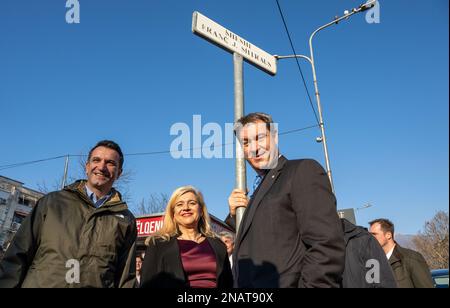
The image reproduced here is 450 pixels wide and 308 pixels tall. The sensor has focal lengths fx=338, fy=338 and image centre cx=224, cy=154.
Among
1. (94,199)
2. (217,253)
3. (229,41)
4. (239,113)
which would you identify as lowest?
(217,253)

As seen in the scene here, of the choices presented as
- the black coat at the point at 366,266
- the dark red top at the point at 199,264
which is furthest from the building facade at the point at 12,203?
the black coat at the point at 366,266

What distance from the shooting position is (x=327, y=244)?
1.86 meters

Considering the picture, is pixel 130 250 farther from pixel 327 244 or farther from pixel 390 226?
pixel 390 226

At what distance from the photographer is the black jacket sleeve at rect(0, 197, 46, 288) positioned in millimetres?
2332

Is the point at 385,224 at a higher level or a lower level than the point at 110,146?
lower

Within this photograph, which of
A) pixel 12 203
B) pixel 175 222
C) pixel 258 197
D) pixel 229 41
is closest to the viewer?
pixel 258 197

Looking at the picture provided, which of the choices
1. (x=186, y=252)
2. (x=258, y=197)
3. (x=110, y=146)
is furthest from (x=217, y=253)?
(x=110, y=146)

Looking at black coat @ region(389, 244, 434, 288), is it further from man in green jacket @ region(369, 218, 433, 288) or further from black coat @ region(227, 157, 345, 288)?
black coat @ region(227, 157, 345, 288)

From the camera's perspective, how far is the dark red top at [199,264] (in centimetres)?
301

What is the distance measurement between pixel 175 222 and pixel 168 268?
58 cm

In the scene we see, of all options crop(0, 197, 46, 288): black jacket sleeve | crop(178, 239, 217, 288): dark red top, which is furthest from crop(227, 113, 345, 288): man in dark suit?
crop(0, 197, 46, 288): black jacket sleeve

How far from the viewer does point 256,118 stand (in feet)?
8.20

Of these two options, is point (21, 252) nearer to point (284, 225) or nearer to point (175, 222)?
point (175, 222)

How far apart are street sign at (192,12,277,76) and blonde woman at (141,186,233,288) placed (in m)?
1.53
